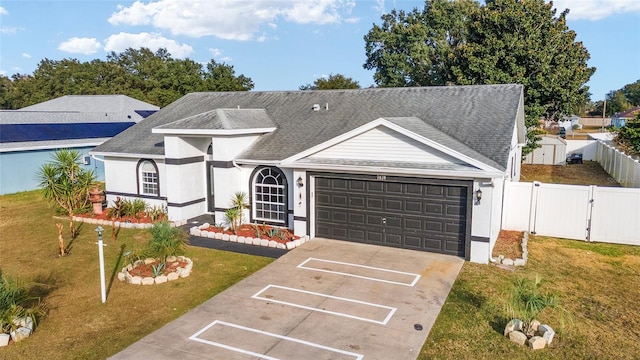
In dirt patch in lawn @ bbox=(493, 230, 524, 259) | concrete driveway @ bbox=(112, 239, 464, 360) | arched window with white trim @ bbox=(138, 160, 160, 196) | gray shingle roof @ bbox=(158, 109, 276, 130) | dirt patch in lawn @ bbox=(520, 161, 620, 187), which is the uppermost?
gray shingle roof @ bbox=(158, 109, 276, 130)

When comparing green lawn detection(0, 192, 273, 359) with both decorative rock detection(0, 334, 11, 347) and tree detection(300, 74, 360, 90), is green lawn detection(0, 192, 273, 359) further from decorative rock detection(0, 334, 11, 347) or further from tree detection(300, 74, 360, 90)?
tree detection(300, 74, 360, 90)

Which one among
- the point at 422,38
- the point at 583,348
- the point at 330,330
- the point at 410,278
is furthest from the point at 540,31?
the point at 330,330

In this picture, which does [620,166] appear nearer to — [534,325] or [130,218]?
[534,325]

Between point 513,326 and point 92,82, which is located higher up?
point 92,82

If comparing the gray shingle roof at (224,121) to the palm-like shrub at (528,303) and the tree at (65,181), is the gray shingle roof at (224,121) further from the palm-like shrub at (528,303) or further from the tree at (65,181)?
the palm-like shrub at (528,303)

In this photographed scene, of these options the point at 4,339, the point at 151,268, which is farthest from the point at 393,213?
the point at 4,339

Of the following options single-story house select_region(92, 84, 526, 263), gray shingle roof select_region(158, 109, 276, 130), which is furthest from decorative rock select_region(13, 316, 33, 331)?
gray shingle roof select_region(158, 109, 276, 130)
